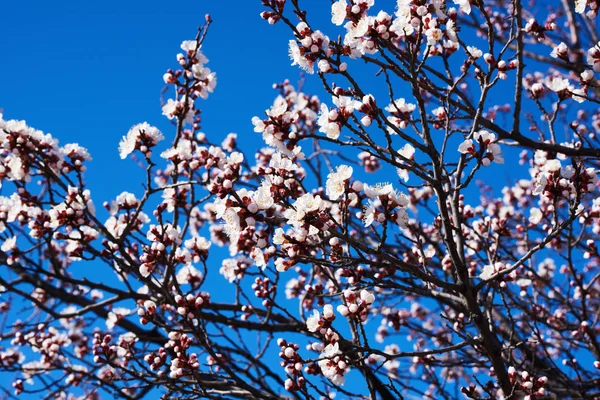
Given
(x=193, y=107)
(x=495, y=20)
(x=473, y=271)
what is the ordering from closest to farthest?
(x=193, y=107), (x=473, y=271), (x=495, y=20)

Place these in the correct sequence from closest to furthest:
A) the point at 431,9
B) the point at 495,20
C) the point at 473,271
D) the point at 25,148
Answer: the point at 431,9 < the point at 25,148 < the point at 473,271 < the point at 495,20

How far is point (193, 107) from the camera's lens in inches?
203

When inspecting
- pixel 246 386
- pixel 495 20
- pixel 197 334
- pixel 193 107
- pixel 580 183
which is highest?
pixel 495 20

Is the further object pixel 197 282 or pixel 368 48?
pixel 197 282

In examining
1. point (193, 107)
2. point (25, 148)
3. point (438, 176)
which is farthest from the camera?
point (193, 107)

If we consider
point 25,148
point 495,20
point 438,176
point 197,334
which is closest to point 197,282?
point 197,334

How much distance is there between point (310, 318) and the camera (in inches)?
123

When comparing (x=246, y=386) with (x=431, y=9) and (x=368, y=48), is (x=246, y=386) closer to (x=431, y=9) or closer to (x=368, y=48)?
(x=368, y=48)

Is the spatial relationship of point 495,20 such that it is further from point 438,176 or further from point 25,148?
point 25,148

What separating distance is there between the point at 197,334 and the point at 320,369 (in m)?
0.81

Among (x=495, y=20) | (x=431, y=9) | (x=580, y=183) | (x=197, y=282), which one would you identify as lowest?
(x=580, y=183)

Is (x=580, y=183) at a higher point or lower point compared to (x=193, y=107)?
lower

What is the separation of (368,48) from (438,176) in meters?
0.82

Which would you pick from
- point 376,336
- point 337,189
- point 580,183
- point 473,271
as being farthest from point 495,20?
point 337,189
